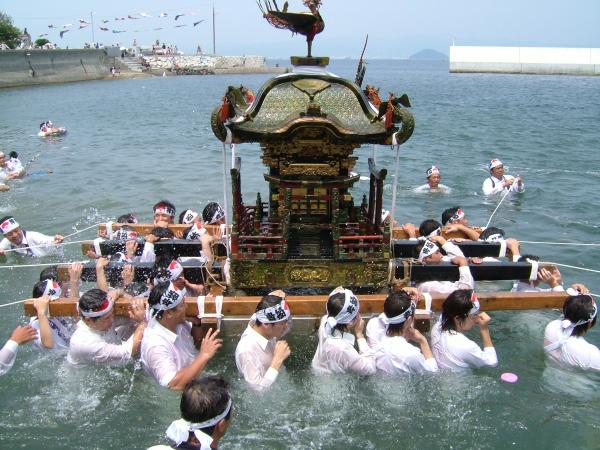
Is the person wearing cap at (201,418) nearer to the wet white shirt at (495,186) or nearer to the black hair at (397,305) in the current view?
the black hair at (397,305)

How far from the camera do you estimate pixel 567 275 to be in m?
11.4

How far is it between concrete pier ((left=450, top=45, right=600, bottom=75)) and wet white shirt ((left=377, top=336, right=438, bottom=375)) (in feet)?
298

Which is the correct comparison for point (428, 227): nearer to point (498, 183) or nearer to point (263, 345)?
point (263, 345)

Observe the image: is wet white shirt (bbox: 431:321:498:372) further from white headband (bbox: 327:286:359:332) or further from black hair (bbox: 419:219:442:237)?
black hair (bbox: 419:219:442:237)

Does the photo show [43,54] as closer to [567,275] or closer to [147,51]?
[147,51]

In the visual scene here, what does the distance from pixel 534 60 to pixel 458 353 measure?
93.4 meters

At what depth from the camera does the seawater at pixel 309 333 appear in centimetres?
617

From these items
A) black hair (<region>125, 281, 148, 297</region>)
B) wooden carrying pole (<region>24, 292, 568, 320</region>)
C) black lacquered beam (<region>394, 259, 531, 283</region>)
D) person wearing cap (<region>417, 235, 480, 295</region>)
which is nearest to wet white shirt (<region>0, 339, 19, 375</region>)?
wooden carrying pole (<region>24, 292, 568, 320</region>)

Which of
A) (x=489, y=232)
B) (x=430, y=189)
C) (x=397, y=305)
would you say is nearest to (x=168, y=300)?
(x=397, y=305)

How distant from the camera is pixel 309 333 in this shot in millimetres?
7461

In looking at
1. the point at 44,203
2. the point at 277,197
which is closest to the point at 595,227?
the point at 277,197

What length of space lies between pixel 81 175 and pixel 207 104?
31.5m

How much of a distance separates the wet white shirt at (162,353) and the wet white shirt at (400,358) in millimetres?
2262

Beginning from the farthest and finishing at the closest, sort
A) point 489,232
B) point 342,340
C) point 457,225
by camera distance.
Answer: point 457,225
point 489,232
point 342,340
